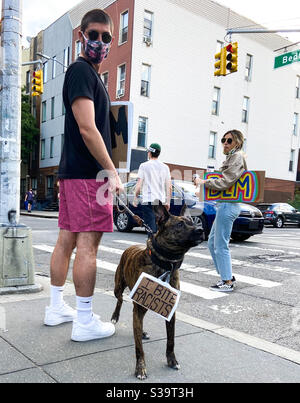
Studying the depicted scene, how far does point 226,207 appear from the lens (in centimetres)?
479

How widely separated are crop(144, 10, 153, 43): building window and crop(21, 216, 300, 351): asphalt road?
18.4 metres

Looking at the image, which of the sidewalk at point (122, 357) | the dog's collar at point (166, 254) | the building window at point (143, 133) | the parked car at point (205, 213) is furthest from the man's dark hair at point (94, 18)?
→ the building window at point (143, 133)

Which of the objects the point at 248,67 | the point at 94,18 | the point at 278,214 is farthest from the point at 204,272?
the point at 248,67

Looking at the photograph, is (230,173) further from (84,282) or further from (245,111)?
(245,111)

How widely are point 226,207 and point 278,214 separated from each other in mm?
17000

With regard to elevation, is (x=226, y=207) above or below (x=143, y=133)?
below

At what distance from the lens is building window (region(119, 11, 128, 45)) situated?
23500 millimetres

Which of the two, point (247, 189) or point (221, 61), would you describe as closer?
point (247, 189)

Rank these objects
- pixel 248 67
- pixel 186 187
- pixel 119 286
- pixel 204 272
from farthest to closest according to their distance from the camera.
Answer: pixel 248 67
pixel 186 187
pixel 204 272
pixel 119 286

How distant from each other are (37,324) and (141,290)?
1.14 m

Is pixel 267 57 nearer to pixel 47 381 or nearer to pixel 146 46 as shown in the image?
pixel 146 46

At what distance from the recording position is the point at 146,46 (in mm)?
23438

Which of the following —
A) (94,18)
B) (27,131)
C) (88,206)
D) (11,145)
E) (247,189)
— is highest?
(27,131)

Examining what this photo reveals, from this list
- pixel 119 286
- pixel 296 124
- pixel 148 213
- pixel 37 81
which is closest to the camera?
pixel 119 286
